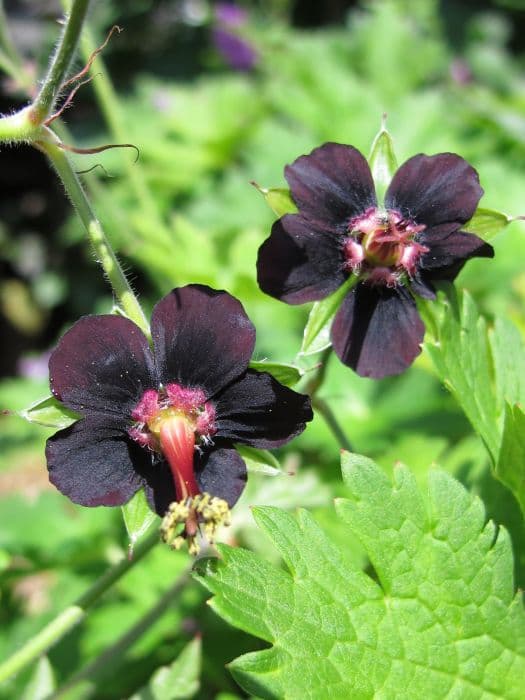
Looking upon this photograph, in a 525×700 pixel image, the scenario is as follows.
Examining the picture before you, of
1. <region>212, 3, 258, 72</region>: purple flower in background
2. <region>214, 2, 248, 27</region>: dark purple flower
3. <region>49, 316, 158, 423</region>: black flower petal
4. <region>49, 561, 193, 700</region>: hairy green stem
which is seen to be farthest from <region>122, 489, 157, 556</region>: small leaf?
<region>214, 2, 248, 27</region>: dark purple flower

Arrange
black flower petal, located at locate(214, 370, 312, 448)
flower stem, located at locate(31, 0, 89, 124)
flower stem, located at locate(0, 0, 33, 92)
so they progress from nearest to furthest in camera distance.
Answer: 1. flower stem, located at locate(31, 0, 89, 124)
2. black flower petal, located at locate(214, 370, 312, 448)
3. flower stem, located at locate(0, 0, 33, 92)

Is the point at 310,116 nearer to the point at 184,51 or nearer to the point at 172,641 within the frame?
the point at 172,641

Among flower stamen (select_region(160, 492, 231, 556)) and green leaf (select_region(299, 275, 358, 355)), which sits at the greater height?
green leaf (select_region(299, 275, 358, 355))

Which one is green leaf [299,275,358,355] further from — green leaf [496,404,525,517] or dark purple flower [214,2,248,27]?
dark purple flower [214,2,248,27]

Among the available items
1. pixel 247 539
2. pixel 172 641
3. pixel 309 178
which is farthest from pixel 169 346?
pixel 172 641

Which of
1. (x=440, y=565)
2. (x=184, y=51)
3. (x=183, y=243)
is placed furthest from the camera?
(x=184, y=51)

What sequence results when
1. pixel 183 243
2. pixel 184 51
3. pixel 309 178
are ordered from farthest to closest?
pixel 184 51
pixel 183 243
pixel 309 178

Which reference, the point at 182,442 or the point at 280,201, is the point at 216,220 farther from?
the point at 182,442

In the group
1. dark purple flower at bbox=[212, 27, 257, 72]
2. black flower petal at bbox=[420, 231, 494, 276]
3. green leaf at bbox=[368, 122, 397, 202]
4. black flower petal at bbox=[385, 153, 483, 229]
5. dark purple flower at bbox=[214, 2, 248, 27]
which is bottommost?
black flower petal at bbox=[420, 231, 494, 276]

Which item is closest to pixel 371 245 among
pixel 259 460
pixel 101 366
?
pixel 259 460
